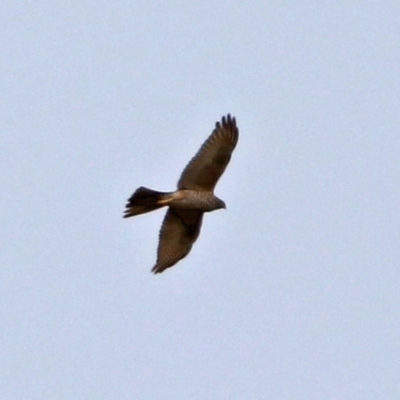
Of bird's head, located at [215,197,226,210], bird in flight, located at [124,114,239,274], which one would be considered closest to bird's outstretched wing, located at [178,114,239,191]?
bird in flight, located at [124,114,239,274]

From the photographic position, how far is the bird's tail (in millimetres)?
19391

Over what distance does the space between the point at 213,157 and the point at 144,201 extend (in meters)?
1.34

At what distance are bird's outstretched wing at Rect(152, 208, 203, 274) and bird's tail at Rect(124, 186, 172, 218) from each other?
2.63 feet

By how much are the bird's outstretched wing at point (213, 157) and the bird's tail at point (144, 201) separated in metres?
0.51

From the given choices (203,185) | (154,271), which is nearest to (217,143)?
(203,185)

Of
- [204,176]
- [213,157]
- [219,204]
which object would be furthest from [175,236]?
[213,157]

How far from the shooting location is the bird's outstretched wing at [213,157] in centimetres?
2006

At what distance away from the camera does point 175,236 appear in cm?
2061

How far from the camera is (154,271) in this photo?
20469mm

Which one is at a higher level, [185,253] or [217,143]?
[217,143]

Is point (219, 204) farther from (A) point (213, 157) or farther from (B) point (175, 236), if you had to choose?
(B) point (175, 236)

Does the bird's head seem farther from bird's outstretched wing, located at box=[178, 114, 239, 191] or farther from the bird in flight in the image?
bird's outstretched wing, located at box=[178, 114, 239, 191]

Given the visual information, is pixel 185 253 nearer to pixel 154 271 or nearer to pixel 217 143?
pixel 154 271

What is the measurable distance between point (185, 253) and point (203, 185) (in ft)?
3.80
